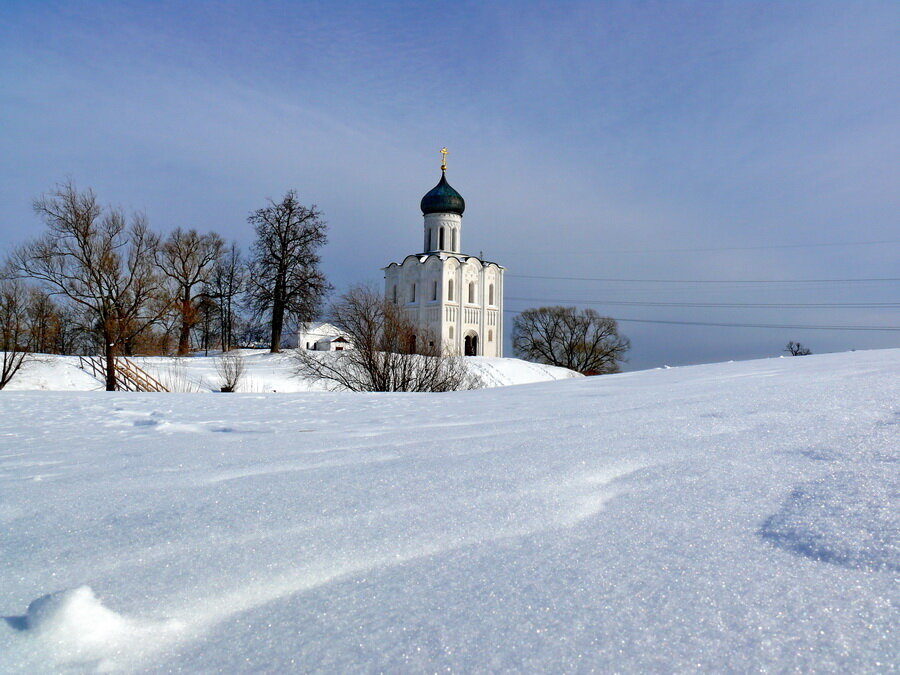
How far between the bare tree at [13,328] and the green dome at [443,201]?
29.3m

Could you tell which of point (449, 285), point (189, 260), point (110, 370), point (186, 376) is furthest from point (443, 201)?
point (110, 370)

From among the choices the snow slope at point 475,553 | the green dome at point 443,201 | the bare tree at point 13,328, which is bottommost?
the snow slope at point 475,553

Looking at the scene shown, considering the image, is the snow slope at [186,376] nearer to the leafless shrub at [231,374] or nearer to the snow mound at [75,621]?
the leafless shrub at [231,374]

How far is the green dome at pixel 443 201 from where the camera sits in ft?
146

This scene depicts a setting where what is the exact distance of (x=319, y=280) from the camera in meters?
29.1

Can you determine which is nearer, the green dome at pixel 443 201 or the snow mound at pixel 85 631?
the snow mound at pixel 85 631

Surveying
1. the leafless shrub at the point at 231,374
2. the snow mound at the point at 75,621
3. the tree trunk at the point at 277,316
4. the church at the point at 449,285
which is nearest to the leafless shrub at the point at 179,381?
the leafless shrub at the point at 231,374

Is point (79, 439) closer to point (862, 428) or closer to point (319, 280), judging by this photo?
point (862, 428)

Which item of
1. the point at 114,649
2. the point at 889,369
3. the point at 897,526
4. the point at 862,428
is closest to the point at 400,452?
the point at 114,649

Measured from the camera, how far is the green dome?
146 feet

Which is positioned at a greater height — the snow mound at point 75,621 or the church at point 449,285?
the church at point 449,285

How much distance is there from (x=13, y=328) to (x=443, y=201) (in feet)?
101

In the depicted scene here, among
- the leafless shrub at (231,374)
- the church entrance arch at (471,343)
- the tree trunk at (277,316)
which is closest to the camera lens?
the leafless shrub at (231,374)

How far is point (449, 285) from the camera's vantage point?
4294cm
